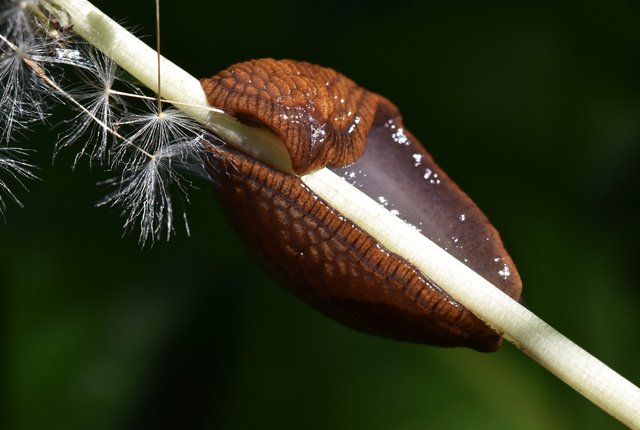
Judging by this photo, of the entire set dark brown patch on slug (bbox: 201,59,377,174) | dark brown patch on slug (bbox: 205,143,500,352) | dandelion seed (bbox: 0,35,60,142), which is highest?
dark brown patch on slug (bbox: 201,59,377,174)

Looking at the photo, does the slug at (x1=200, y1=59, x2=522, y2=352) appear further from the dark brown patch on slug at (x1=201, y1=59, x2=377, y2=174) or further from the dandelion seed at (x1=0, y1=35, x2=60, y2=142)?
the dandelion seed at (x1=0, y1=35, x2=60, y2=142)

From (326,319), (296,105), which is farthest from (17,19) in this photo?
(326,319)

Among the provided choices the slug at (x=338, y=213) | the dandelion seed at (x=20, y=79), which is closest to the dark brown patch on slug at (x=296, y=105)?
the slug at (x=338, y=213)

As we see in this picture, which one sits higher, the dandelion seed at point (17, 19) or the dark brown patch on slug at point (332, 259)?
the dark brown patch on slug at point (332, 259)

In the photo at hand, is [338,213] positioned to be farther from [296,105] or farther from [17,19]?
[17,19]

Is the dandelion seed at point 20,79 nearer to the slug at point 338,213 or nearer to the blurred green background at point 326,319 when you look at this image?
the slug at point 338,213

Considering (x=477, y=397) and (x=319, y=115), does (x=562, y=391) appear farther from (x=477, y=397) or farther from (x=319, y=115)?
(x=319, y=115)

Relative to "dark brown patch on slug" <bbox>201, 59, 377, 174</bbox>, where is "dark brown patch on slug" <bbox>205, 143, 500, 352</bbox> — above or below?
below

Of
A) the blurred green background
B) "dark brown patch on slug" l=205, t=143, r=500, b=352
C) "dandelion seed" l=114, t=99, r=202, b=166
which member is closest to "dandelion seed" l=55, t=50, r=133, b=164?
"dandelion seed" l=114, t=99, r=202, b=166
